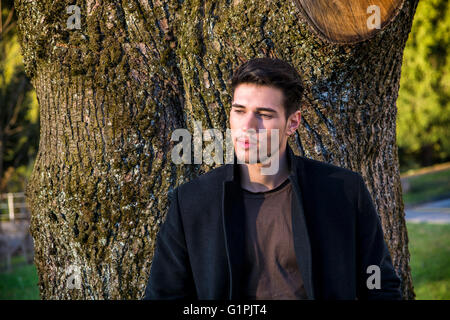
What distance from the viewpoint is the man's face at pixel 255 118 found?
2242mm

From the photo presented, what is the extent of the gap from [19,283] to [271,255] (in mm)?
5828

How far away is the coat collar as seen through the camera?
7.06 feet

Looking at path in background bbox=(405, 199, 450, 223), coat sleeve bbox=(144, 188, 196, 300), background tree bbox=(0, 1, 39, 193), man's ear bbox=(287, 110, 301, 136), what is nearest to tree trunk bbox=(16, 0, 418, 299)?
man's ear bbox=(287, 110, 301, 136)

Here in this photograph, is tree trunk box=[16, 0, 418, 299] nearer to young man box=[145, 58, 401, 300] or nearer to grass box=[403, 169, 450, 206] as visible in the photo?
young man box=[145, 58, 401, 300]

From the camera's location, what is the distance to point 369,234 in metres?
2.28

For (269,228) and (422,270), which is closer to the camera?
(269,228)

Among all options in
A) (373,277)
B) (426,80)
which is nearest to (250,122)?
(373,277)

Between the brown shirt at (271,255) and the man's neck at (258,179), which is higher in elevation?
the man's neck at (258,179)

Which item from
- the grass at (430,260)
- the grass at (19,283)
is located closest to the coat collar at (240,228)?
the grass at (19,283)

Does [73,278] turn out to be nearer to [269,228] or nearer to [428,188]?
[269,228]

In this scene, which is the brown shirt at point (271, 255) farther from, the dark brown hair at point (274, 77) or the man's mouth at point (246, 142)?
the dark brown hair at point (274, 77)

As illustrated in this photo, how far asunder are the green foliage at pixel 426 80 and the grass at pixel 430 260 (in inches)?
364

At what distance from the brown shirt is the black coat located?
0.05m

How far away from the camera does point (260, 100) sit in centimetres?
226
